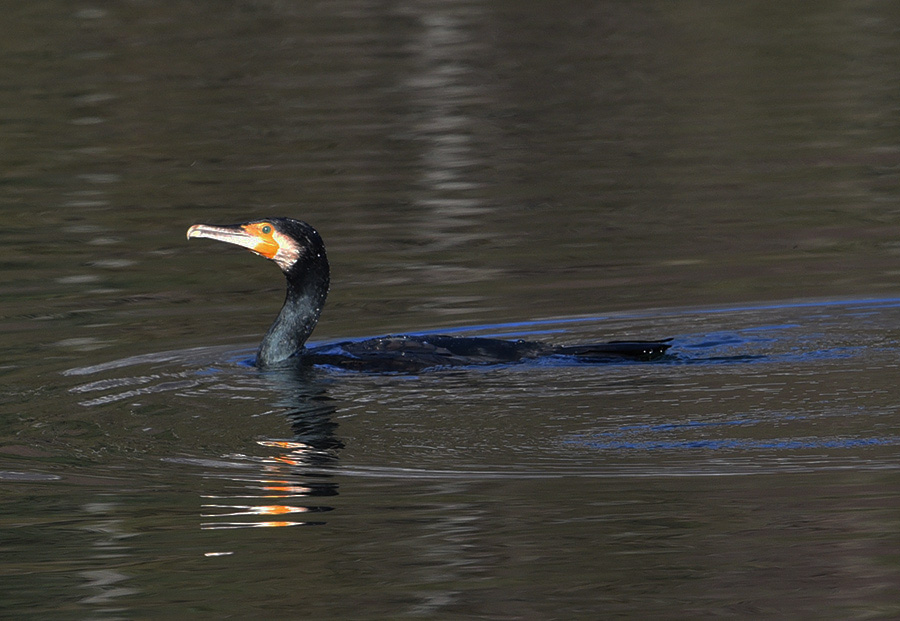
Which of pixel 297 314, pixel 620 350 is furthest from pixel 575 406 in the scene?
pixel 297 314

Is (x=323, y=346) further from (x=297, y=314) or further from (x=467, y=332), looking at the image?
(x=467, y=332)

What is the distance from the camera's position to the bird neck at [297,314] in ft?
33.3

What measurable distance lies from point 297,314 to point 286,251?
38cm

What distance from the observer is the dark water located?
6375mm

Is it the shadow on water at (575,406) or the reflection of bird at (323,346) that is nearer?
the shadow on water at (575,406)

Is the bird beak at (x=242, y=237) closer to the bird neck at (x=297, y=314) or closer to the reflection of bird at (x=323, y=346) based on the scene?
the reflection of bird at (x=323, y=346)

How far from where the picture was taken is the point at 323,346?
1049 centimetres

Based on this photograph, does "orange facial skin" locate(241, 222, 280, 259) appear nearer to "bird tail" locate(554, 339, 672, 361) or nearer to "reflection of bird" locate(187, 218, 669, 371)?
"reflection of bird" locate(187, 218, 669, 371)

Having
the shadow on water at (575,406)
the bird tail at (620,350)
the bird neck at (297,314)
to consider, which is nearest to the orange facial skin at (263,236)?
the bird neck at (297,314)

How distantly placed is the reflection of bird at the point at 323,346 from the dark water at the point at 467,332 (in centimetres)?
18

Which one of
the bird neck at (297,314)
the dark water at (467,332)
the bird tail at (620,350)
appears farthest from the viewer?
the bird neck at (297,314)

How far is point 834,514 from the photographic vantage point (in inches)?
261

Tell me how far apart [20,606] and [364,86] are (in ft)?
53.4

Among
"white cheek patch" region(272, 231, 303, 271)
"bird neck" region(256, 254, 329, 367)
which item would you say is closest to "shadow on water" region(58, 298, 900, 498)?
"bird neck" region(256, 254, 329, 367)
